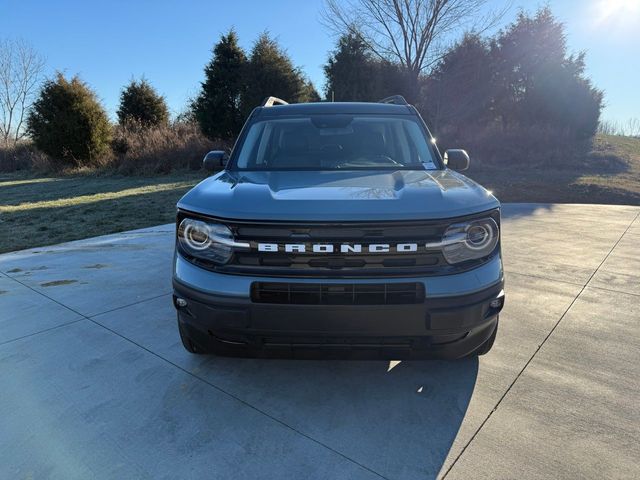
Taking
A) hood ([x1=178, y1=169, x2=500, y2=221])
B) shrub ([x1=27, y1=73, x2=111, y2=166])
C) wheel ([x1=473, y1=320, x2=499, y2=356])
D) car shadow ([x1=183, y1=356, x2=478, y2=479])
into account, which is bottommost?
car shadow ([x1=183, y1=356, x2=478, y2=479])

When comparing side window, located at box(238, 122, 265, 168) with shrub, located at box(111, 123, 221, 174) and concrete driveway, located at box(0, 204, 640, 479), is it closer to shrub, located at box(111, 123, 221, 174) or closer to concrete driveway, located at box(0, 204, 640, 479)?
concrete driveway, located at box(0, 204, 640, 479)

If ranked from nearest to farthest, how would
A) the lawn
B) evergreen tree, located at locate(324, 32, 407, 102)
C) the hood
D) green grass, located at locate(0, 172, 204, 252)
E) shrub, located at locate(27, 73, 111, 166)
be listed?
the hood → green grass, located at locate(0, 172, 204, 252) → the lawn → evergreen tree, located at locate(324, 32, 407, 102) → shrub, located at locate(27, 73, 111, 166)

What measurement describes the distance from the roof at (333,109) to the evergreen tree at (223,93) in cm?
1594

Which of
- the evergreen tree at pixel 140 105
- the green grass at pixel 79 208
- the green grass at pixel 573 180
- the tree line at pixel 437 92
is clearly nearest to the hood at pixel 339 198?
the green grass at pixel 79 208

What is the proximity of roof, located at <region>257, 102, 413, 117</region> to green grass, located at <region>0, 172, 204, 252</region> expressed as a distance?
458cm

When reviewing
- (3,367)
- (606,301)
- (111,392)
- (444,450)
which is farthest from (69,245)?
(606,301)

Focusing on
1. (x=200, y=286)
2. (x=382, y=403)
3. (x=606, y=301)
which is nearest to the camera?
(x=200, y=286)

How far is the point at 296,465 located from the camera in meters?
1.94

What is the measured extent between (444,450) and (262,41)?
1950 cm

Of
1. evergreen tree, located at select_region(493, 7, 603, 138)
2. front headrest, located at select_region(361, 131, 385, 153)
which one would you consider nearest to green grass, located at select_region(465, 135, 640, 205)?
evergreen tree, located at select_region(493, 7, 603, 138)

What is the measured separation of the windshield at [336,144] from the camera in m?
3.19

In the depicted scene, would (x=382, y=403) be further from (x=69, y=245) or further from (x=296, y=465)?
(x=69, y=245)

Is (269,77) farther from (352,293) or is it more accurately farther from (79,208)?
(352,293)

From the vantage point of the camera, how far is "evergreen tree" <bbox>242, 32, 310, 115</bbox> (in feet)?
59.4
